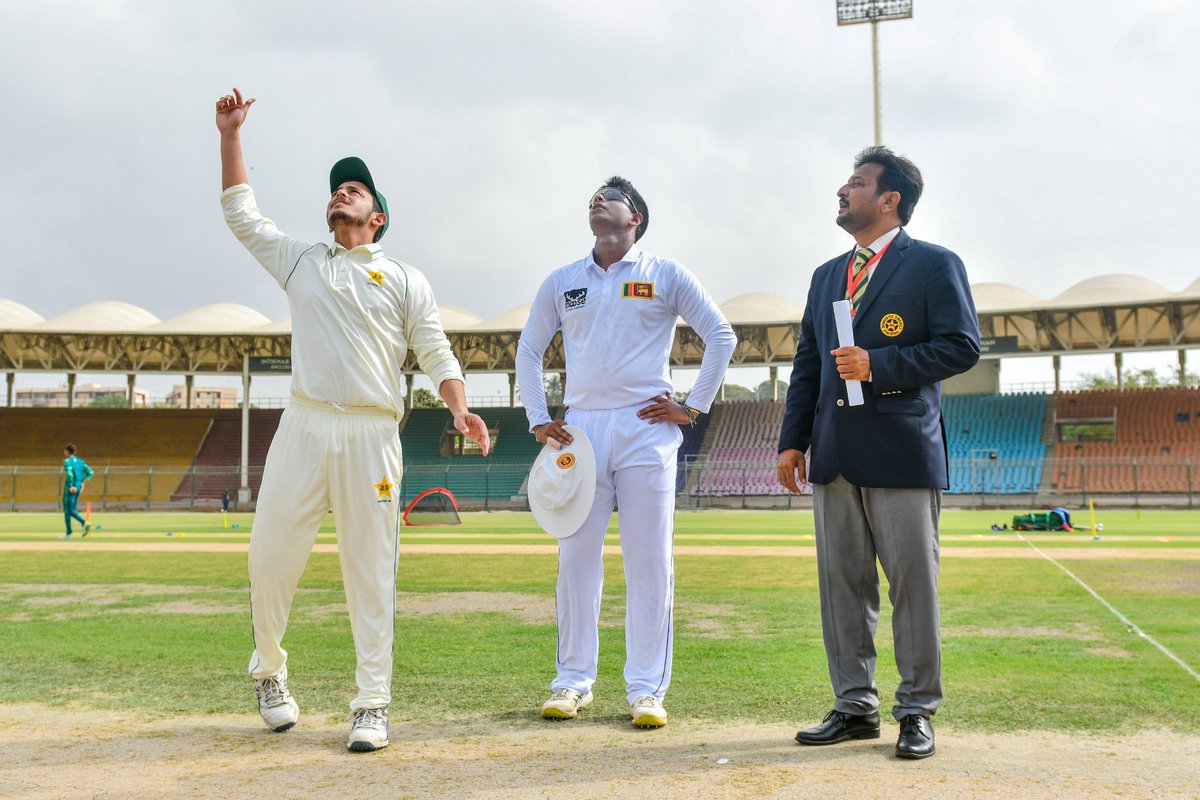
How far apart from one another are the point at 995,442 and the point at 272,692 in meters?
42.6

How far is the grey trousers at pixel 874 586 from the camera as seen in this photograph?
3.70 m

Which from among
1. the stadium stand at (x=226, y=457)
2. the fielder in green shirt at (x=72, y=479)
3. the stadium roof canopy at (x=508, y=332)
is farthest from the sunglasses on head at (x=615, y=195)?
the stadium roof canopy at (x=508, y=332)

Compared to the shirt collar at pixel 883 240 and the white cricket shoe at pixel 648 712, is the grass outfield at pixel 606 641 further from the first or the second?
the shirt collar at pixel 883 240

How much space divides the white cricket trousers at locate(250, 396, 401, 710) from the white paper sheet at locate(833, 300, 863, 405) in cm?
192

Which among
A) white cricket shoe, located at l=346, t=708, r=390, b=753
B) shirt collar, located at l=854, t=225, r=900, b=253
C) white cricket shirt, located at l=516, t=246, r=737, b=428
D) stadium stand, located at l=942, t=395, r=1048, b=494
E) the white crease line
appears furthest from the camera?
stadium stand, located at l=942, t=395, r=1048, b=494

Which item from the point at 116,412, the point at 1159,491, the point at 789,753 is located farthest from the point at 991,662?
the point at 116,412

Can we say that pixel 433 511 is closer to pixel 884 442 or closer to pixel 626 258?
pixel 626 258

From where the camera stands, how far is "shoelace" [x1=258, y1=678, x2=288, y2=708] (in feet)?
13.2

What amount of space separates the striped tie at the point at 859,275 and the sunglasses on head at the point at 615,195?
121cm

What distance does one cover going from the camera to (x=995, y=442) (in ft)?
139

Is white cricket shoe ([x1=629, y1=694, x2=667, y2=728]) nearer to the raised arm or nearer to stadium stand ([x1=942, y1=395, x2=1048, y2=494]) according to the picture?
the raised arm

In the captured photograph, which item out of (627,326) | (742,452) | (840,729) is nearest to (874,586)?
(840,729)

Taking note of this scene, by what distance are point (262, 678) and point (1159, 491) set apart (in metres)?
37.2

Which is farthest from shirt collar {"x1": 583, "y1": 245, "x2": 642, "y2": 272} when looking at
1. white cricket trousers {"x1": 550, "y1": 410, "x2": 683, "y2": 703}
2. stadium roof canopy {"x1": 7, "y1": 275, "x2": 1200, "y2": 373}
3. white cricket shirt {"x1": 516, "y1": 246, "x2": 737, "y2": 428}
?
stadium roof canopy {"x1": 7, "y1": 275, "x2": 1200, "y2": 373}
